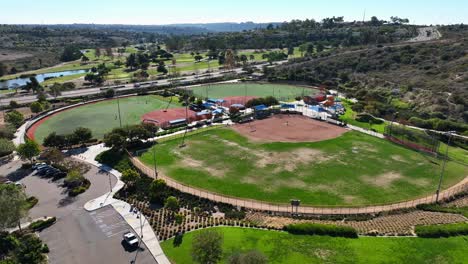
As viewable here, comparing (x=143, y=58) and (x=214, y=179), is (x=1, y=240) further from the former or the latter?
(x=143, y=58)

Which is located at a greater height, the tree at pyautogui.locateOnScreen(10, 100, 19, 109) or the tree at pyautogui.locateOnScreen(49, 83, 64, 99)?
the tree at pyautogui.locateOnScreen(49, 83, 64, 99)

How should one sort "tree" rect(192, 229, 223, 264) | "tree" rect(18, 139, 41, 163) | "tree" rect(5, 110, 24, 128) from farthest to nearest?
"tree" rect(5, 110, 24, 128), "tree" rect(18, 139, 41, 163), "tree" rect(192, 229, 223, 264)

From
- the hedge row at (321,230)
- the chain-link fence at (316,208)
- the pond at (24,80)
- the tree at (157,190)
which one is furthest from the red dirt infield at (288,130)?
the pond at (24,80)

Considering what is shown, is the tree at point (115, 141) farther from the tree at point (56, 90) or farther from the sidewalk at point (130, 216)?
the tree at point (56, 90)

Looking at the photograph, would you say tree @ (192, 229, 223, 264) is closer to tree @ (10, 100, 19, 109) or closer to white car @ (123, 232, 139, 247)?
white car @ (123, 232, 139, 247)

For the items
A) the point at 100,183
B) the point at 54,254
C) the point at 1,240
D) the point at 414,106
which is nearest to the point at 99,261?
the point at 54,254

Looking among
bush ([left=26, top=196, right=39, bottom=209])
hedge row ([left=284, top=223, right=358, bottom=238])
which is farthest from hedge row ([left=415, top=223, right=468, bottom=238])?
bush ([left=26, top=196, right=39, bottom=209])
